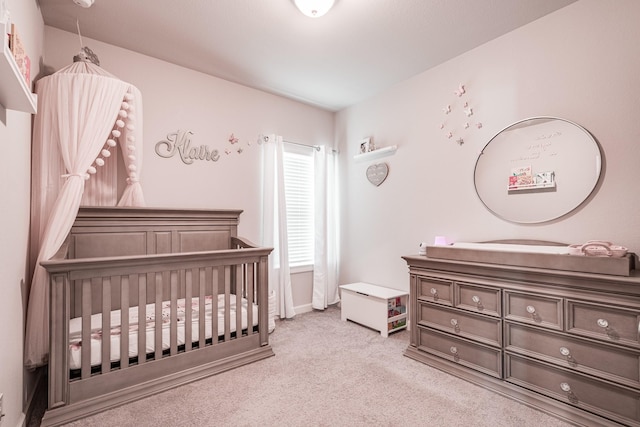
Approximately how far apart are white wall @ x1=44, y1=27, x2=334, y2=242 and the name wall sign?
0.15 ft

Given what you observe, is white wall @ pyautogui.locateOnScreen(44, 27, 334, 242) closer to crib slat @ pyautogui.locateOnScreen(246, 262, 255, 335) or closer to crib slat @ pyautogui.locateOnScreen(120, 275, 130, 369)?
crib slat @ pyautogui.locateOnScreen(246, 262, 255, 335)

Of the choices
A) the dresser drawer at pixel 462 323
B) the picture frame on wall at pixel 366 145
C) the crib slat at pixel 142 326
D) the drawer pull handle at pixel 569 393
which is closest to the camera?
the drawer pull handle at pixel 569 393

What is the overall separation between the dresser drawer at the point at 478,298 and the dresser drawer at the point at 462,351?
0.23 m

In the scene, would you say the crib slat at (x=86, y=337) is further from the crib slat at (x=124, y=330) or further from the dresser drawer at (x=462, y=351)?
the dresser drawer at (x=462, y=351)

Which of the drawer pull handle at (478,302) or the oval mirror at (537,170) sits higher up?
the oval mirror at (537,170)

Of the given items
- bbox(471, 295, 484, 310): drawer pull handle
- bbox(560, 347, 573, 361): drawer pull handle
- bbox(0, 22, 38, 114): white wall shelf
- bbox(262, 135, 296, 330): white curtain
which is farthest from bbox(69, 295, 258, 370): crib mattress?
bbox(560, 347, 573, 361): drawer pull handle

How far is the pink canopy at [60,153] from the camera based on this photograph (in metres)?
1.78

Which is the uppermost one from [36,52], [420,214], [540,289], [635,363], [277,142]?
[36,52]

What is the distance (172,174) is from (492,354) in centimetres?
289

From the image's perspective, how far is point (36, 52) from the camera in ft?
6.57

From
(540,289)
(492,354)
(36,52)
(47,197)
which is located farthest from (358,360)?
(36,52)

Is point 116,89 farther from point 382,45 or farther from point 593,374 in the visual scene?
point 593,374

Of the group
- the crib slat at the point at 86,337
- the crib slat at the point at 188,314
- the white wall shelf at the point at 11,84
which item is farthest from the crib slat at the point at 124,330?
the white wall shelf at the point at 11,84

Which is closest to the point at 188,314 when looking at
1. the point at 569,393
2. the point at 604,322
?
the point at 569,393
